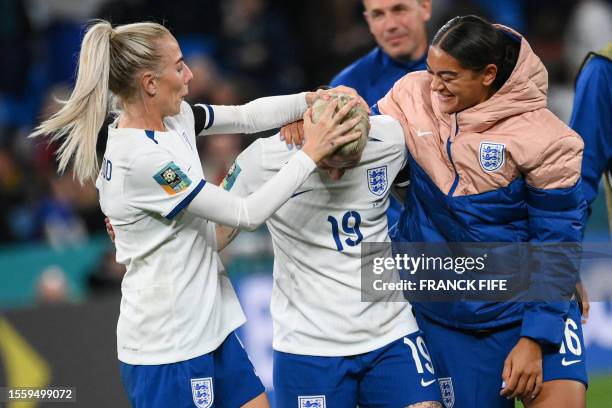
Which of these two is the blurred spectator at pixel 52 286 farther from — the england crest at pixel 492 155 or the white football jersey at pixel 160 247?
the england crest at pixel 492 155

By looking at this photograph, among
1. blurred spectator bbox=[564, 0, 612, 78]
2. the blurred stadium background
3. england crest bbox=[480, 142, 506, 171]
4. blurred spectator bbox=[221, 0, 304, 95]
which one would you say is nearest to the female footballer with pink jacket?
england crest bbox=[480, 142, 506, 171]

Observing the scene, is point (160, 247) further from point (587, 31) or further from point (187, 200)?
point (587, 31)

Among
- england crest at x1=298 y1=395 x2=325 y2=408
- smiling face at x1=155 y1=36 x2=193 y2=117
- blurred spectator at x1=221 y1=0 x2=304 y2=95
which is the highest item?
blurred spectator at x1=221 y1=0 x2=304 y2=95

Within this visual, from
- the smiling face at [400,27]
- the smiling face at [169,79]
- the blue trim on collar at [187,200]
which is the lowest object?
the blue trim on collar at [187,200]

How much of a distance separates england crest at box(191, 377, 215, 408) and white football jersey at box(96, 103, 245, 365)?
3.8 inches

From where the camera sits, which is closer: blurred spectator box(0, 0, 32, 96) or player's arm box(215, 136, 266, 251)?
player's arm box(215, 136, 266, 251)

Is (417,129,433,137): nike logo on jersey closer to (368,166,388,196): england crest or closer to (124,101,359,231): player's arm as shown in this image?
(368,166,388,196): england crest

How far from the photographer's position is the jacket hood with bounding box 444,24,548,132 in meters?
3.64

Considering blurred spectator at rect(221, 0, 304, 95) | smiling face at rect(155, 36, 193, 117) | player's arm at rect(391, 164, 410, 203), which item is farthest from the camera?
blurred spectator at rect(221, 0, 304, 95)

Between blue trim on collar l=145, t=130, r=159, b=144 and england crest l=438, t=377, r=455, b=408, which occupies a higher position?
blue trim on collar l=145, t=130, r=159, b=144

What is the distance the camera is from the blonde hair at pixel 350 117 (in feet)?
11.8

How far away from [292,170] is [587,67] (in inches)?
59.9

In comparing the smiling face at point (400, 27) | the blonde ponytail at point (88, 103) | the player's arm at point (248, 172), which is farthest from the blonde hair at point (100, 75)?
the smiling face at point (400, 27)

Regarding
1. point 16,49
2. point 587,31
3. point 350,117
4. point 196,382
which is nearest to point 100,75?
point 350,117
